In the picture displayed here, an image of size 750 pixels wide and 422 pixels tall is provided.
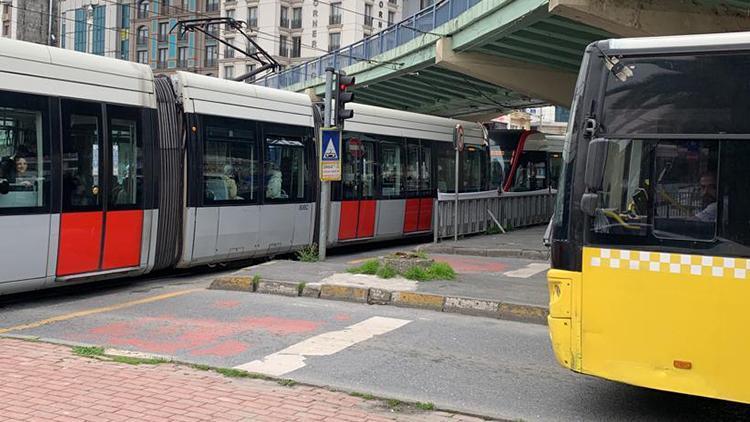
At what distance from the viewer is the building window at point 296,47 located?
3034 inches

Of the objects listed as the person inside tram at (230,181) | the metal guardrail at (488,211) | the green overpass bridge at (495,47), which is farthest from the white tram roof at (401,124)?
the person inside tram at (230,181)

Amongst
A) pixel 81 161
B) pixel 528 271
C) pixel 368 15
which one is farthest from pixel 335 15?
pixel 81 161

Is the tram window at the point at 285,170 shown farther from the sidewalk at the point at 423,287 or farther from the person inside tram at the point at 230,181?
the sidewalk at the point at 423,287

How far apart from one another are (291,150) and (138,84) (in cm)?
364

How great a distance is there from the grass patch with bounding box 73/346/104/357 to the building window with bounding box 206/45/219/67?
248 feet

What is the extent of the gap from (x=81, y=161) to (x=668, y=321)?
7.57 meters

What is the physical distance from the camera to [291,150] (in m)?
13.4

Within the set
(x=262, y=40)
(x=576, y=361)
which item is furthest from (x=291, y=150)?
(x=262, y=40)

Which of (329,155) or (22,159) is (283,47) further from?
(22,159)

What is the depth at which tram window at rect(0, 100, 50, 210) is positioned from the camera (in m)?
8.62

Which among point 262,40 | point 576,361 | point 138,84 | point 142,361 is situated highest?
point 262,40

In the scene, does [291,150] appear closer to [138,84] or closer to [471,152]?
[138,84]

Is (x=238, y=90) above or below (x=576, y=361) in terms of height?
above

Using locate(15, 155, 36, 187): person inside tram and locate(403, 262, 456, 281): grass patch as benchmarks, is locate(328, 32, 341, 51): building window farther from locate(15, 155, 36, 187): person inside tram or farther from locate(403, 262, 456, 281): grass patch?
locate(15, 155, 36, 187): person inside tram
